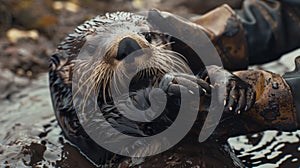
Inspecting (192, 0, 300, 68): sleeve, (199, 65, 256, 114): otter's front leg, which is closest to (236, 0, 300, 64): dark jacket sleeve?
(192, 0, 300, 68): sleeve

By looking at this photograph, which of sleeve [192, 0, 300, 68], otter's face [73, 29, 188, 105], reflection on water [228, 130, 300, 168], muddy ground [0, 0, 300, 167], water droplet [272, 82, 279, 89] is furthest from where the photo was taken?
sleeve [192, 0, 300, 68]

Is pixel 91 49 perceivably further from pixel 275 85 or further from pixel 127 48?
pixel 275 85

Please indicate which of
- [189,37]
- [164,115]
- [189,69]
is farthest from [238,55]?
[164,115]

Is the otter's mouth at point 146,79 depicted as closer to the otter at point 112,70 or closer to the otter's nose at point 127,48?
the otter at point 112,70

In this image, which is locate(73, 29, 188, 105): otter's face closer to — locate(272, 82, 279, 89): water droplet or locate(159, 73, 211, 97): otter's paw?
locate(159, 73, 211, 97): otter's paw

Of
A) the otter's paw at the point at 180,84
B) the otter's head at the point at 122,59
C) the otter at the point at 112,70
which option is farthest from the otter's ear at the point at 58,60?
the otter's paw at the point at 180,84

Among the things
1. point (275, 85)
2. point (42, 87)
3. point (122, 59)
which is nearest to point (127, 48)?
point (122, 59)

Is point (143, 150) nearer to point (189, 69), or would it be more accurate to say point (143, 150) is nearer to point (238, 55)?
point (189, 69)
